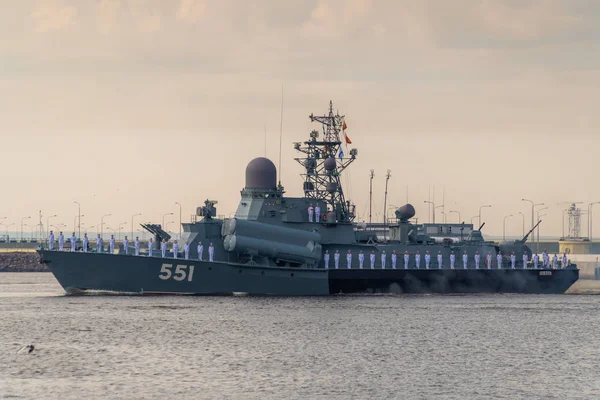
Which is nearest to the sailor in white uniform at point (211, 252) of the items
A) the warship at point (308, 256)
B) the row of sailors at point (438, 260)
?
the warship at point (308, 256)

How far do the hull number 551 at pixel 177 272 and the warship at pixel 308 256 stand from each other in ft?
0.21

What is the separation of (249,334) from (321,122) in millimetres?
28451

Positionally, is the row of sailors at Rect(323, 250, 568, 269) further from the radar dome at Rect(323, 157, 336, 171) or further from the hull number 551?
the hull number 551

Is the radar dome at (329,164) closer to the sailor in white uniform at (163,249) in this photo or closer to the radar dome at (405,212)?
the radar dome at (405,212)

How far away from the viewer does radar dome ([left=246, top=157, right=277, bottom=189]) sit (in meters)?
69.1

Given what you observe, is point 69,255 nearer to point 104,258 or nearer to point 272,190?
point 104,258

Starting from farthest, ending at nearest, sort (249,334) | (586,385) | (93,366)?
(249,334), (93,366), (586,385)

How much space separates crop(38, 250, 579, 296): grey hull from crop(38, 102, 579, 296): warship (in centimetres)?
6

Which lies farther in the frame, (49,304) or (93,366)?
(49,304)

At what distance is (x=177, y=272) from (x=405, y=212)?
60.9 ft

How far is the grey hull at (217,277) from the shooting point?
63.7 m

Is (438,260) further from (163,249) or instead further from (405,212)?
(163,249)

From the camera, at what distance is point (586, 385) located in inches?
1463

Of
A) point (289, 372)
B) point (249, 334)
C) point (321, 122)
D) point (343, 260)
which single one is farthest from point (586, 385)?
point (321, 122)
